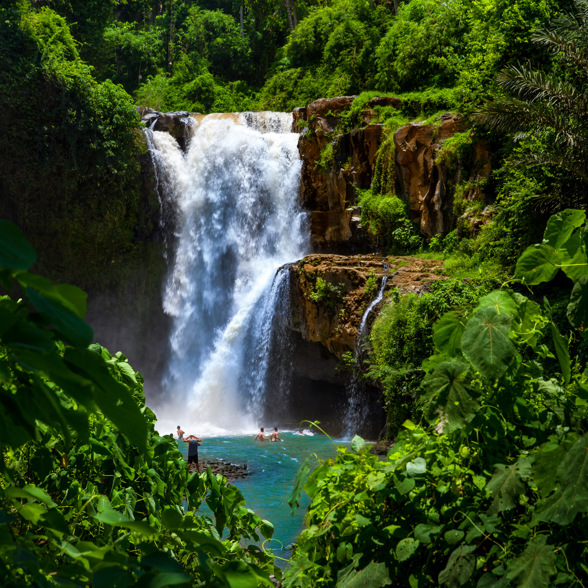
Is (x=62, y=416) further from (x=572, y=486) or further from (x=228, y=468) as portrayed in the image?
(x=228, y=468)

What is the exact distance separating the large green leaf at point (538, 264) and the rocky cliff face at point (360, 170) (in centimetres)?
1168

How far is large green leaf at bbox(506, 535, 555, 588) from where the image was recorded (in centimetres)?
131

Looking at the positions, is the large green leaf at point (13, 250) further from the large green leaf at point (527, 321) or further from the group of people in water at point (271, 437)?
the group of people in water at point (271, 437)

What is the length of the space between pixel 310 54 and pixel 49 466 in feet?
85.1

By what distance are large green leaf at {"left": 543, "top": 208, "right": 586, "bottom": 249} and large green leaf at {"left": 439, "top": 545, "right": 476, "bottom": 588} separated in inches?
32.3

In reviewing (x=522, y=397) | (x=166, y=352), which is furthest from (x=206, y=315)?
(x=522, y=397)

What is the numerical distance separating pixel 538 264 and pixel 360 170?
1460cm

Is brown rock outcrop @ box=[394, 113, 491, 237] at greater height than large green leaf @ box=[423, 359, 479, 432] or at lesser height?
greater

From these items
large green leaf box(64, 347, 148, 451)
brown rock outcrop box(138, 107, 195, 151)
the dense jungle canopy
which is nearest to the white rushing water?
brown rock outcrop box(138, 107, 195, 151)

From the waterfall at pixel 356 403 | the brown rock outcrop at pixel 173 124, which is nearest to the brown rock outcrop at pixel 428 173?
the waterfall at pixel 356 403

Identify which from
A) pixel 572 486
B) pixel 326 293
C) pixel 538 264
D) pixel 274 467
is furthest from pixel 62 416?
pixel 326 293

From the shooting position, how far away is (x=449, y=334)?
179 cm

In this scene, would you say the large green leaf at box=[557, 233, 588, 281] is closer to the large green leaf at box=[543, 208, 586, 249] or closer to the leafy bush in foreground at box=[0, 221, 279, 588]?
the large green leaf at box=[543, 208, 586, 249]

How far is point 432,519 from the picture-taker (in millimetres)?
1543
